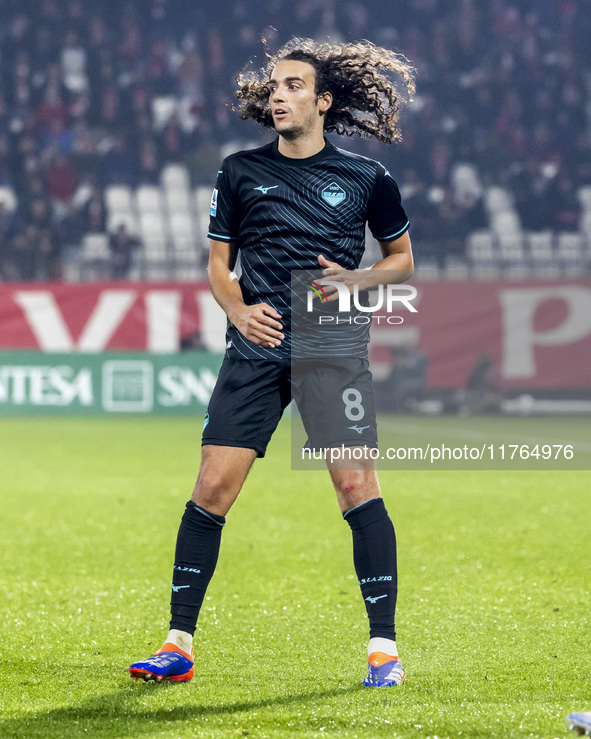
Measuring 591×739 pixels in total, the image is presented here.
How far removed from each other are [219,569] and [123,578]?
518 mm

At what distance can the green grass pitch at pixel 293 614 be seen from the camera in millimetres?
2906

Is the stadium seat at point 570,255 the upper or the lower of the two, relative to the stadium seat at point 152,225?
lower

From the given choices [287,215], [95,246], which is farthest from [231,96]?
[287,215]

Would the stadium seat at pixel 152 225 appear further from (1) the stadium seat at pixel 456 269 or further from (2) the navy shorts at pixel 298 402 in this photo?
(2) the navy shorts at pixel 298 402

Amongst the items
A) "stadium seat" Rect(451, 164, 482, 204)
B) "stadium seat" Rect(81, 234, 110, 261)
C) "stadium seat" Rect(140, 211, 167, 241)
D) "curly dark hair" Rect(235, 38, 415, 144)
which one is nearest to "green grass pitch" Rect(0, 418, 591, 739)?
"curly dark hair" Rect(235, 38, 415, 144)

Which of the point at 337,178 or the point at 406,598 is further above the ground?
Result: the point at 337,178

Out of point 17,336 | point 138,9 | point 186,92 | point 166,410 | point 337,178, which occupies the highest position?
point 138,9

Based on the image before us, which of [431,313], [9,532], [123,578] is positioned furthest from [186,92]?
[123,578]

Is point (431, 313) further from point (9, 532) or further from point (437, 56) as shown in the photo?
point (9, 532)

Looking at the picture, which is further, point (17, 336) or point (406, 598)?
point (17, 336)

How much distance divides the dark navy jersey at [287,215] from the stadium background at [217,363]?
118 centimetres

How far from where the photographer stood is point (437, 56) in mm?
21797

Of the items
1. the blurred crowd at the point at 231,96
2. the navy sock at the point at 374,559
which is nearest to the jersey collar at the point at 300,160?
the navy sock at the point at 374,559

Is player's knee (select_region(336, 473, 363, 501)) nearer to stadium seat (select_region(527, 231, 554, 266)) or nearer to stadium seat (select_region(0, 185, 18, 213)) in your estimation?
stadium seat (select_region(527, 231, 554, 266))
